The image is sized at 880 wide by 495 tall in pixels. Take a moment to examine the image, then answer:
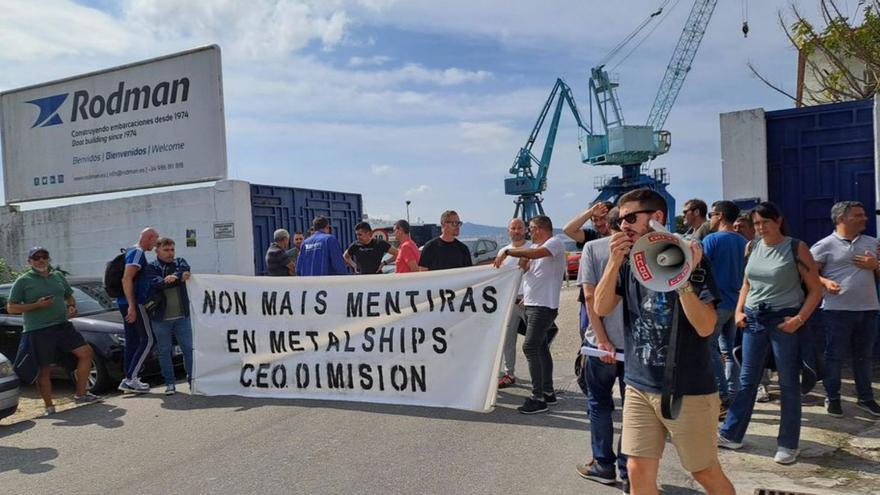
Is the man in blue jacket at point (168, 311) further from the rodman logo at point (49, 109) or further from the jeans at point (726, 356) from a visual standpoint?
the rodman logo at point (49, 109)

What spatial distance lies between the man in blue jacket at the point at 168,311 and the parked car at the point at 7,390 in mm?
1388

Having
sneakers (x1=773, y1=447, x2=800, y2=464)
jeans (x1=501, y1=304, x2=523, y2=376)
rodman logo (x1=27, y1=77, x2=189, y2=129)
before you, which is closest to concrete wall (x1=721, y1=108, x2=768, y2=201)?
jeans (x1=501, y1=304, x2=523, y2=376)

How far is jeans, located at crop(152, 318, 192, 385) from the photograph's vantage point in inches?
291

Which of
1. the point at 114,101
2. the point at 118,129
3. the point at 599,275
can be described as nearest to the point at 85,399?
the point at 599,275

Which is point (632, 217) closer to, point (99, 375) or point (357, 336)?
point (357, 336)

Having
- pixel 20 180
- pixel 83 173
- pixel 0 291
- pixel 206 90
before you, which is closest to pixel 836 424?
pixel 0 291

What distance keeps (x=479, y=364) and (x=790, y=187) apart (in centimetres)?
475

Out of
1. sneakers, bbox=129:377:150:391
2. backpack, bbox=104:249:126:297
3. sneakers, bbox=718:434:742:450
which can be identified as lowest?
sneakers, bbox=718:434:742:450

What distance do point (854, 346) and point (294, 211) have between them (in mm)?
11271

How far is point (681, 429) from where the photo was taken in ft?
9.56

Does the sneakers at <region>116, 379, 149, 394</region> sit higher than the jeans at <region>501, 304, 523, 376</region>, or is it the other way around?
the jeans at <region>501, 304, 523, 376</region>

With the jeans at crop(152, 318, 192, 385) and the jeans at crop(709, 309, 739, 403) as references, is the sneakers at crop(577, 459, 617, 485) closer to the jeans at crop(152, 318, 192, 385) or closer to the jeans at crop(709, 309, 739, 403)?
the jeans at crop(709, 309, 739, 403)

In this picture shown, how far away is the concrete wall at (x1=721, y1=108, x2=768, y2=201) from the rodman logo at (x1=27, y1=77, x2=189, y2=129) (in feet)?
37.7

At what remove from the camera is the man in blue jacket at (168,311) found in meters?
7.32
